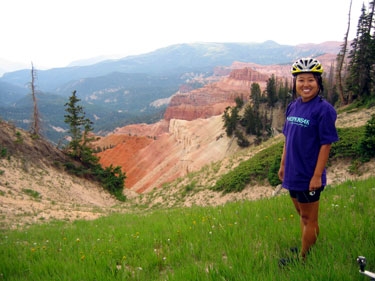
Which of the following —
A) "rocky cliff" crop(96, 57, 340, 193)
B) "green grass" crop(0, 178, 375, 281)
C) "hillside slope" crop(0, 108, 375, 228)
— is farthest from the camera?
"rocky cliff" crop(96, 57, 340, 193)

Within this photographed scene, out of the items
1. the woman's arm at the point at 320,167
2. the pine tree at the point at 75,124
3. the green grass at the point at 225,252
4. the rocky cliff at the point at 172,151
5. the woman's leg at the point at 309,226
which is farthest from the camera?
the rocky cliff at the point at 172,151

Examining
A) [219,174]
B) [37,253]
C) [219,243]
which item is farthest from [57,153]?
[219,243]

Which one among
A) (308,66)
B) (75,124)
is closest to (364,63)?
(75,124)

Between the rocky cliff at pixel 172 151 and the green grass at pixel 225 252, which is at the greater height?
the green grass at pixel 225 252

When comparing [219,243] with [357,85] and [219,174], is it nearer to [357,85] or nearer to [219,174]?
[219,174]

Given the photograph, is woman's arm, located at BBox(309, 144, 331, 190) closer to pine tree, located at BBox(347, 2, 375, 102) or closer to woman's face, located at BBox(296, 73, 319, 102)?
woman's face, located at BBox(296, 73, 319, 102)

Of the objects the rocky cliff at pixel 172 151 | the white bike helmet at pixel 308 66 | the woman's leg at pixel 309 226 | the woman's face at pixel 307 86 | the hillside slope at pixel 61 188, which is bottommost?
the rocky cliff at pixel 172 151

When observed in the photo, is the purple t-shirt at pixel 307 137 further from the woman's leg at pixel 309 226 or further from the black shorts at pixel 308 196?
the woman's leg at pixel 309 226

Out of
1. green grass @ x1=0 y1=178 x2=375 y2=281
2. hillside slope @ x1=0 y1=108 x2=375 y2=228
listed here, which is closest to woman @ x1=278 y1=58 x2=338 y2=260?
green grass @ x1=0 y1=178 x2=375 y2=281

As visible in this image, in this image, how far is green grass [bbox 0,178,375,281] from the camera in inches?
113

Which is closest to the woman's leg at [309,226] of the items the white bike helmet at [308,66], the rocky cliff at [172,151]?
the white bike helmet at [308,66]

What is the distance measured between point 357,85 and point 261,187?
76.3 feet

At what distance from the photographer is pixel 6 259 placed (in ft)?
14.3

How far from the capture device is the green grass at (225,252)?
2875mm
